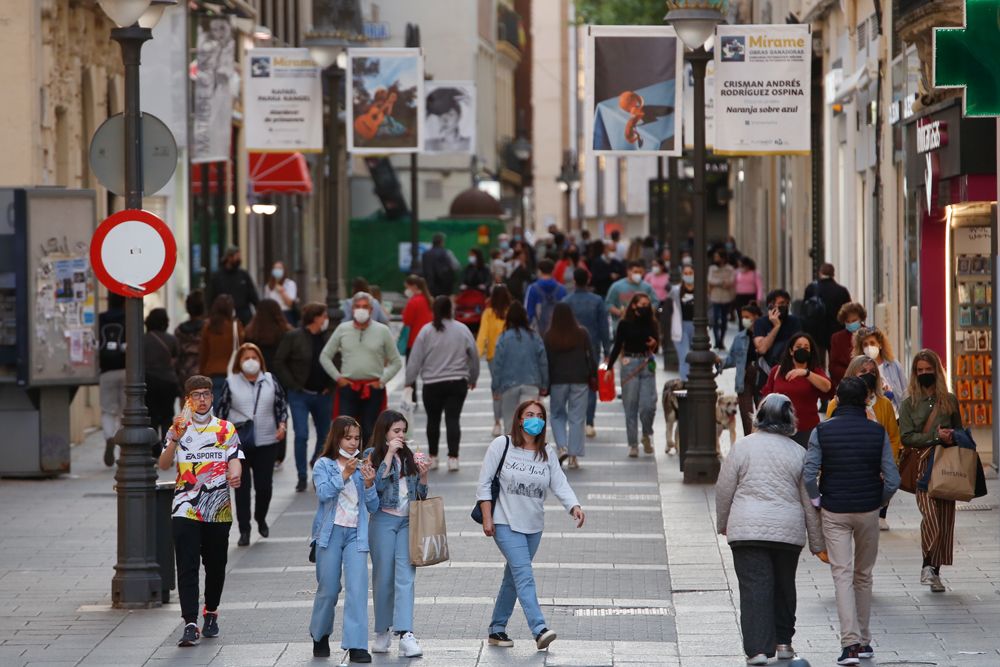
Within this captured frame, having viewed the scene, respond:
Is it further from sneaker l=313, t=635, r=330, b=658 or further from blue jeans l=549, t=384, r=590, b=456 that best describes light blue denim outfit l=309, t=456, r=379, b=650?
blue jeans l=549, t=384, r=590, b=456

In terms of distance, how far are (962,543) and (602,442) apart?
7984 millimetres

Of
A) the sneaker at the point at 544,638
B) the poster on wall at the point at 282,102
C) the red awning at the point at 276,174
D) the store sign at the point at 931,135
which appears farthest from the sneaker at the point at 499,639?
the red awning at the point at 276,174

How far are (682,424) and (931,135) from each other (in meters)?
4.02

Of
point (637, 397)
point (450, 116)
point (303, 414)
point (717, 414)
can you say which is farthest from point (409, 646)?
point (450, 116)

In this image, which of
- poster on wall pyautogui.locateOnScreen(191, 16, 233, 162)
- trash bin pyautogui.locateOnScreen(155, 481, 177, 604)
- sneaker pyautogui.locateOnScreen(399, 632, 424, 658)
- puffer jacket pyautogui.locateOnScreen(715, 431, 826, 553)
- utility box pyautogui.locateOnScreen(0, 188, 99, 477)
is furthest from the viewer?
poster on wall pyautogui.locateOnScreen(191, 16, 233, 162)

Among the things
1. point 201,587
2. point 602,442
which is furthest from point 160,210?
point 201,587

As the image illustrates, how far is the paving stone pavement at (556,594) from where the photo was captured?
11.9 meters

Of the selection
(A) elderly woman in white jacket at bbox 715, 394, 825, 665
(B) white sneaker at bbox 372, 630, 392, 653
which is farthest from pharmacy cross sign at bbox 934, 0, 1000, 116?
(B) white sneaker at bbox 372, 630, 392, 653

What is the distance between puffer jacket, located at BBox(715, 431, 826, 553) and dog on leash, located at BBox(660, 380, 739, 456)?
8331mm

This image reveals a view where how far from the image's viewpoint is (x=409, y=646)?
11.7 metres

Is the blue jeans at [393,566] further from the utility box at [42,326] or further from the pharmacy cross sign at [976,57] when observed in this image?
the utility box at [42,326]

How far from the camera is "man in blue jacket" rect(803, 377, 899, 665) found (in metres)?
11.4

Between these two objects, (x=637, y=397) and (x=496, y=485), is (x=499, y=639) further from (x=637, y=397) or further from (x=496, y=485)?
(x=637, y=397)

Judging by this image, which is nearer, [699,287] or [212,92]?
[699,287]
